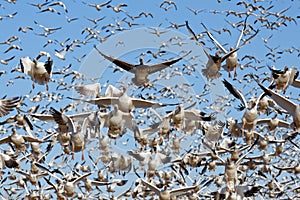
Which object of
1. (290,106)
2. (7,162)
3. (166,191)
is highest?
(290,106)

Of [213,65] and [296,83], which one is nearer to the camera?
[296,83]

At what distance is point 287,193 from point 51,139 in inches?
367

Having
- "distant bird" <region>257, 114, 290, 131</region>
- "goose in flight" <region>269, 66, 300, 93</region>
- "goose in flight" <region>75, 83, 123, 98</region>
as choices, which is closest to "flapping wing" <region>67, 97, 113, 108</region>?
"goose in flight" <region>75, 83, 123, 98</region>

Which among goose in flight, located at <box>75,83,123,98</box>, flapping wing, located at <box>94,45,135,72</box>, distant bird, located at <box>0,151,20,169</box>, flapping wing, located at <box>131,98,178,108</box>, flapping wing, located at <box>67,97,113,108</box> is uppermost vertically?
flapping wing, located at <box>94,45,135,72</box>

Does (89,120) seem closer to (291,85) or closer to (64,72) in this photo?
(64,72)

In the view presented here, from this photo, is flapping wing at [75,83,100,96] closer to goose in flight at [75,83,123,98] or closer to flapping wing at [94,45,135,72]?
goose in flight at [75,83,123,98]

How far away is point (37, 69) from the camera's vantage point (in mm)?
18344

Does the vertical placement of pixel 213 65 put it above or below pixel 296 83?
above

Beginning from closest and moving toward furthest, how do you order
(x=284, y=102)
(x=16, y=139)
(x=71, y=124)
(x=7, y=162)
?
(x=284, y=102)
(x=71, y=124)
(x=16, y=139)
(x=7, y=162)

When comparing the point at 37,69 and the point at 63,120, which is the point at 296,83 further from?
the point at 37,69

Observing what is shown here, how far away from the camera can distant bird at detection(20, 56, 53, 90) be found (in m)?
18.3

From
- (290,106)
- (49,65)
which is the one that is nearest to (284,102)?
(290,106)

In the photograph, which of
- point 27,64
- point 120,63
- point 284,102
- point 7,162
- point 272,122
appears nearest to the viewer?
point 120,63

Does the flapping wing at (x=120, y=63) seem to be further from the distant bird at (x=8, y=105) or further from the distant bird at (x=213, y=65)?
the distant bird at (x=8, y=105)
